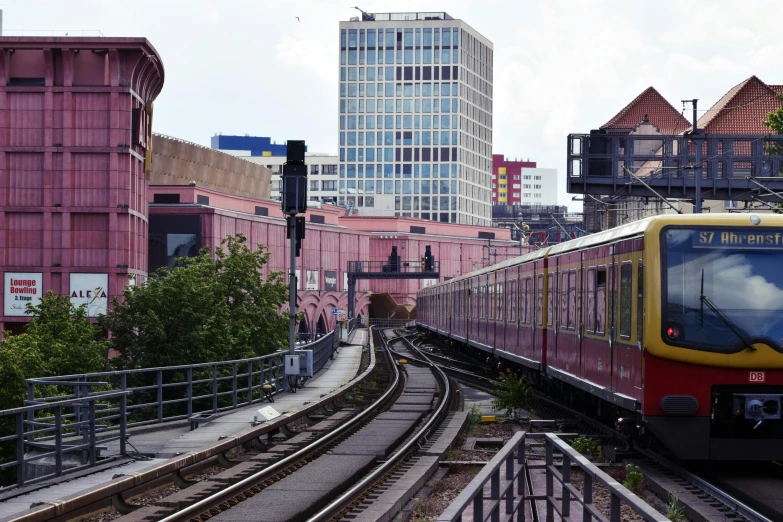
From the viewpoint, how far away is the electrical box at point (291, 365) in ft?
90.0

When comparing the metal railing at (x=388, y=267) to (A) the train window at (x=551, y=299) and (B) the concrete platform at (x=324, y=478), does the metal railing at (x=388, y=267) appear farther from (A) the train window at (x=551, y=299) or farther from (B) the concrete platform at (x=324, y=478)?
(B) the concrete platform at (x=324, y=478)

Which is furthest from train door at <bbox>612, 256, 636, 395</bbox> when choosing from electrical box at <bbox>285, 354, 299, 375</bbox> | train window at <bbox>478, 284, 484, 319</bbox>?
train window at <bbox>478, 284, 484, 319</bbox>

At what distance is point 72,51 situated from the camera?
6906cm

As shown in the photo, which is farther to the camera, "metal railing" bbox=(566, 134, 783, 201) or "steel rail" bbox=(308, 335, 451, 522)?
"metal railing" bbox=(566, 134, 783, 201)

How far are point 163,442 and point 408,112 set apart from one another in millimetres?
167933

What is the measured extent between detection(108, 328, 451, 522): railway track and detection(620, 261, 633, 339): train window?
299 centimetres

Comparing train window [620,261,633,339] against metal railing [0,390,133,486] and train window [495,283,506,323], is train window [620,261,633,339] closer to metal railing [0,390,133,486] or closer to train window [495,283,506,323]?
metal railing [0,390,133,486]

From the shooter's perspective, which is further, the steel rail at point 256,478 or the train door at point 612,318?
the train door at point 612,318

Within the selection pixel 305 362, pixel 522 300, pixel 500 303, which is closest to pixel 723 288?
pixel 522 300

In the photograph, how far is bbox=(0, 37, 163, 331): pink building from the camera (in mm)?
69188

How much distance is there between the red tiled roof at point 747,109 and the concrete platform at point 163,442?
58900 mm

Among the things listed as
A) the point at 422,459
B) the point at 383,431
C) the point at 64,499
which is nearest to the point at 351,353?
the point at 383,431

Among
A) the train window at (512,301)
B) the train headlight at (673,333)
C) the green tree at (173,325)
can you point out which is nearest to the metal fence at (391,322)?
the green tree at (173,325)

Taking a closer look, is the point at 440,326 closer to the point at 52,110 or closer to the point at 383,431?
the point at 52,110
